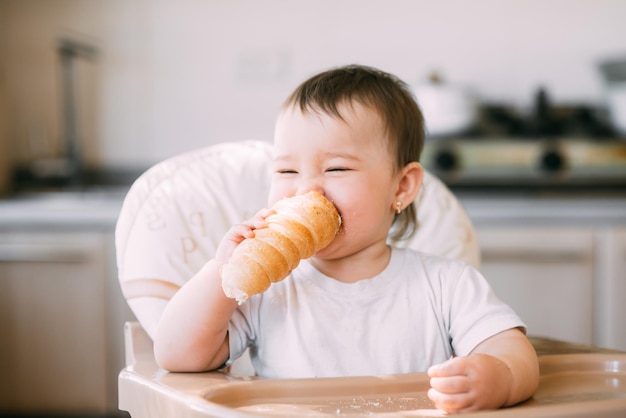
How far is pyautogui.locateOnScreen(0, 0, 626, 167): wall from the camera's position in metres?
2.78

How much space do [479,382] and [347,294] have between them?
0.91 ft

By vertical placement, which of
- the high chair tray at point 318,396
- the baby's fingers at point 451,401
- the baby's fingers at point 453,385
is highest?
the baby's fingers at point 453,385

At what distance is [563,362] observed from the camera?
99cm

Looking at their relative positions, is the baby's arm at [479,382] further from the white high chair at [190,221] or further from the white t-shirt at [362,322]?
the white high chair at [190,221]

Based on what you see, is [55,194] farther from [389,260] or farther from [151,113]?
[389,260]

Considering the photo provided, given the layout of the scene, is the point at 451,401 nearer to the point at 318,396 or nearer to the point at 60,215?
the point at 318,396

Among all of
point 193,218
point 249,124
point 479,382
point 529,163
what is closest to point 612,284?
point 529,163

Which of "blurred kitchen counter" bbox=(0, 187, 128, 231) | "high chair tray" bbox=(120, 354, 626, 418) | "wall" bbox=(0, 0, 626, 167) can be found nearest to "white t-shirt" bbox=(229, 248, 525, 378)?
"high chair tray" bbox=(120, 354, 626, 418)

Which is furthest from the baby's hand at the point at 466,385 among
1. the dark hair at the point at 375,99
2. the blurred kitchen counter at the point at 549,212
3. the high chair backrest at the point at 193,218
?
the blurred kitchen counter at the point at 549,212

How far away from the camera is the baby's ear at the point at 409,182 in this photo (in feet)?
3.64

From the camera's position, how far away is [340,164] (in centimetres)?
100

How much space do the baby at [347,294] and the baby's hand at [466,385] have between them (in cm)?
12

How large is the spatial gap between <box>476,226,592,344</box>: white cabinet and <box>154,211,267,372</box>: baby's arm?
1.50m

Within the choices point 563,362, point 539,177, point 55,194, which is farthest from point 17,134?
point 563,362
